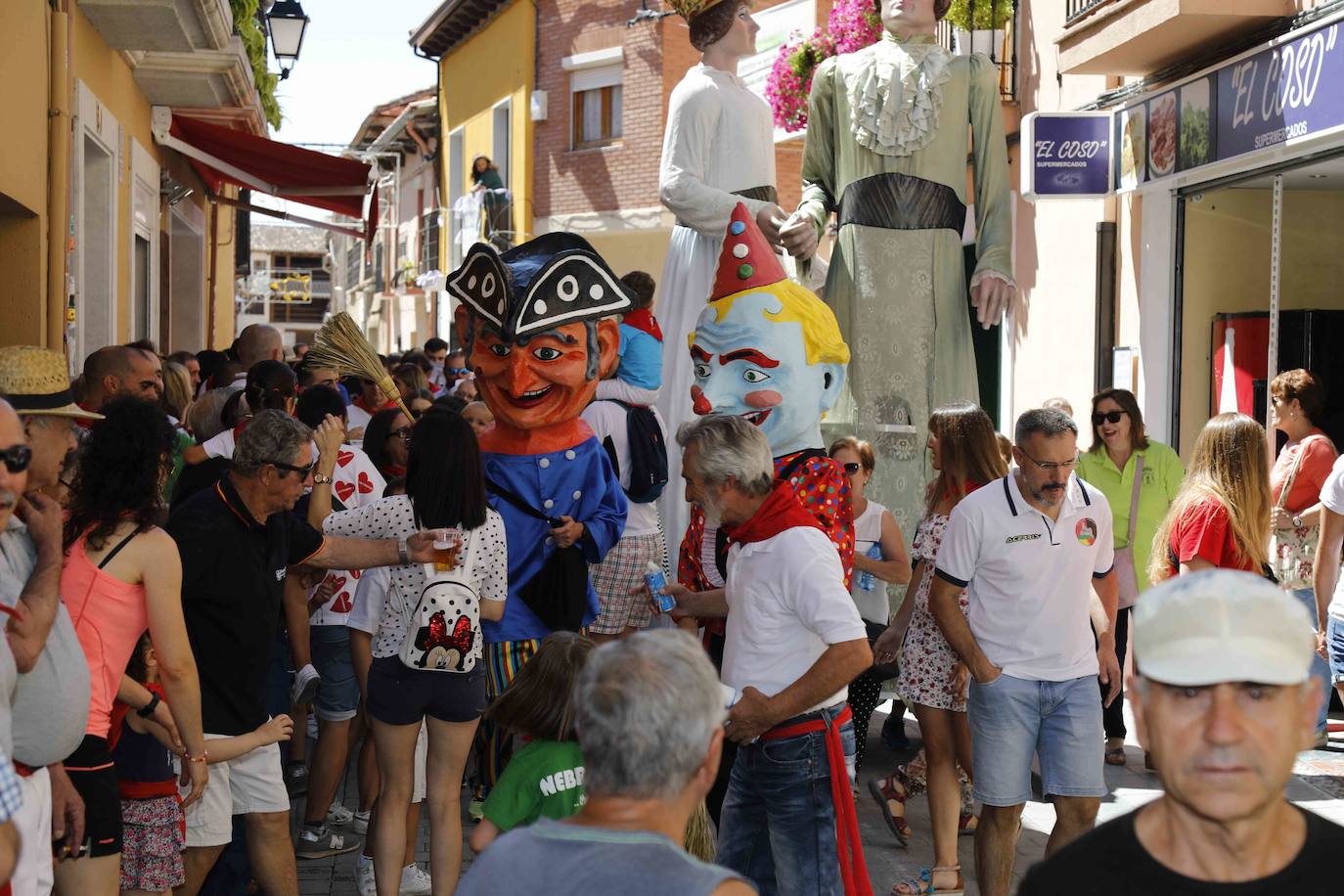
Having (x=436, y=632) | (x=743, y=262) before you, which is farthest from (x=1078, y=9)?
(x=436, y=632)

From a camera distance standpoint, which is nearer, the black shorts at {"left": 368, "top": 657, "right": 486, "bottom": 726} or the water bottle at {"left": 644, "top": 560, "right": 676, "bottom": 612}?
the black shorts at {"left": 368, "top": 657, "right": 486, "bottom": 726}

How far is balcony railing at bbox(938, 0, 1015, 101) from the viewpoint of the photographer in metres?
13.9

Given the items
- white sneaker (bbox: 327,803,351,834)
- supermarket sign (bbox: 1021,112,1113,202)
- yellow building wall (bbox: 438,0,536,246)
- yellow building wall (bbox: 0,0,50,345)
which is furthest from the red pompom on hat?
yellow building wall (bbox: 438,0,536,246)

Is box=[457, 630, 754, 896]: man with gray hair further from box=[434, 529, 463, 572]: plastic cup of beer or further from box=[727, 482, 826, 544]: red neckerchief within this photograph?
box=[434, 529, 463, 572]: plastic cup of beer

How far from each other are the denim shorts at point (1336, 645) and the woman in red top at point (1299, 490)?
0.93 m

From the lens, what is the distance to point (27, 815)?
322 cm

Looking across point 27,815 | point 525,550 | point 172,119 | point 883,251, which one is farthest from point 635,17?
point 27,815

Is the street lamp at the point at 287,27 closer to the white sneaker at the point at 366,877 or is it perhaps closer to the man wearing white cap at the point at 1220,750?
the white sneaker at the point at 366,877

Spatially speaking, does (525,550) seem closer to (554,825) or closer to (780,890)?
(780,890)

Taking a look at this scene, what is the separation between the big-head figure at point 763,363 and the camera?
5.29 metres

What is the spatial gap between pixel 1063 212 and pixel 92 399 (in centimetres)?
907

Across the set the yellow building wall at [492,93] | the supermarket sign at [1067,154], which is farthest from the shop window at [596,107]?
the supermarket sign at [1067,154]

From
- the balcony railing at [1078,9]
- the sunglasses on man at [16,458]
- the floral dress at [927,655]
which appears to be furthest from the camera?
the balcony railing at [1078,9]

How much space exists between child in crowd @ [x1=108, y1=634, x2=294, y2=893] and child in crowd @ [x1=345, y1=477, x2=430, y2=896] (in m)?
0.96
